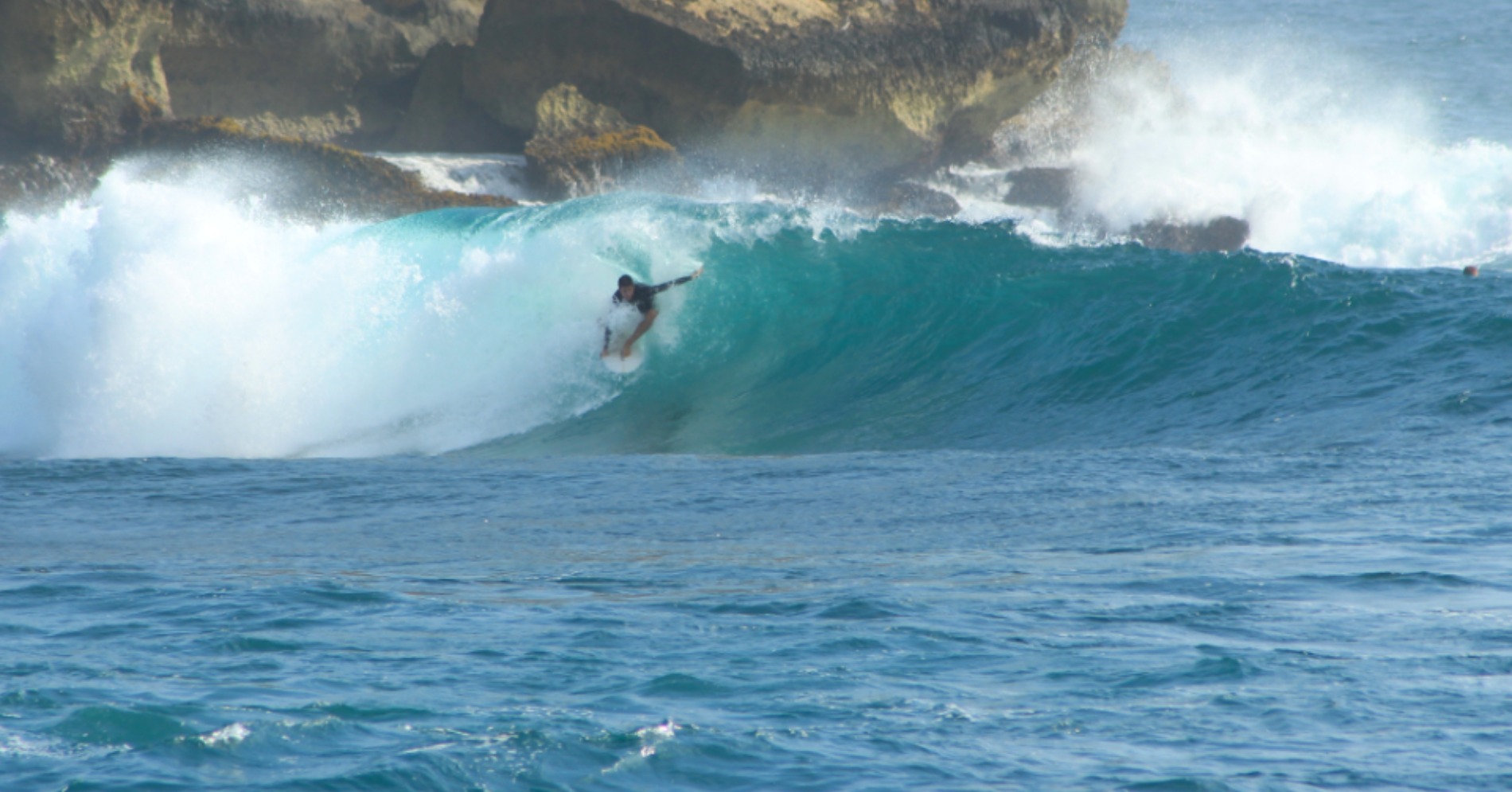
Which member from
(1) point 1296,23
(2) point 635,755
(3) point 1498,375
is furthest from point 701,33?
(1) point 1296,23

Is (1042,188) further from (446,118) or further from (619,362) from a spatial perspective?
(619,362)

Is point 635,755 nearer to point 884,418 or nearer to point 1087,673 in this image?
point 1087,673

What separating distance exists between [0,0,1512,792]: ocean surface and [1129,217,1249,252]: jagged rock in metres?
9.11

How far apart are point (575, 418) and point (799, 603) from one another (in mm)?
6544

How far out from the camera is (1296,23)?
42.6 m

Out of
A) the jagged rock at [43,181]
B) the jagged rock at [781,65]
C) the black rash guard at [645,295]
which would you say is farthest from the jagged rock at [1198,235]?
the jagged rock at [43,181]

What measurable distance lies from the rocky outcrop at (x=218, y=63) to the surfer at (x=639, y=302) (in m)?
13.3

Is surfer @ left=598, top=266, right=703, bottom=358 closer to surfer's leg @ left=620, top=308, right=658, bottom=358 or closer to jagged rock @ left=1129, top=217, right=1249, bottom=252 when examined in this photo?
surfer's leg @ left=620, top=308, right=658, bottom=358

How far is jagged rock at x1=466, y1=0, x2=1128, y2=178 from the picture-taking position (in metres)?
22.3

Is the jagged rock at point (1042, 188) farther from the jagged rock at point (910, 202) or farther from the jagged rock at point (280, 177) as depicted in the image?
the jagged rock at point (280, 177)

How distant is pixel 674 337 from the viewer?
12844 mm

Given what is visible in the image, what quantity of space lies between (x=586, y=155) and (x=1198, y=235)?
32.8ft

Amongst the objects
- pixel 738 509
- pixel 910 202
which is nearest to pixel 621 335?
pixel 738 509

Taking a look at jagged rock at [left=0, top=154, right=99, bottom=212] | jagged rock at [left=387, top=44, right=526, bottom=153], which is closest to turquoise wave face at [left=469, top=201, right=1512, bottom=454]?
jagged rock at [left=387, top=44, right=526, bottom=153]
